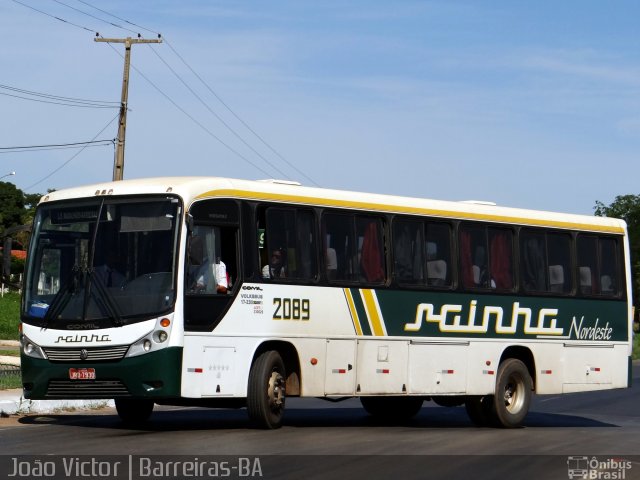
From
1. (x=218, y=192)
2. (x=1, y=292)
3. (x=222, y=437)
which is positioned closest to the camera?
(x=222, y=437)

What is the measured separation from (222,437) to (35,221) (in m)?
3.76

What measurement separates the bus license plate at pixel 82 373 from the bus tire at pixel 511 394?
260 inches

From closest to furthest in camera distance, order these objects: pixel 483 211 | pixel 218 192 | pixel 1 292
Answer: pixel 218 192 < pixel 483 211 < pixel 1 292

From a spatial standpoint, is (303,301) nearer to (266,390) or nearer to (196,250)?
(266,390)

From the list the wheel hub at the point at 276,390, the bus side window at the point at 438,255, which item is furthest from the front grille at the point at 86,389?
the bus side window at the point at 438,255

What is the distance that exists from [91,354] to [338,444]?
305cm

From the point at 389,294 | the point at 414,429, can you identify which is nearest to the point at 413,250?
the point at 389,294

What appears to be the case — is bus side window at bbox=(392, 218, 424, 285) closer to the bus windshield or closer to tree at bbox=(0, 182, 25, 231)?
the bus windshield

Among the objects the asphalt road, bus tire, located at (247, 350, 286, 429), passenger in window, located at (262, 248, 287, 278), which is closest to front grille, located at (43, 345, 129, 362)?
the asphalt road

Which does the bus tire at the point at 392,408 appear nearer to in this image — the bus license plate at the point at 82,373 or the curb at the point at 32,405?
the curb at the point at 32,405

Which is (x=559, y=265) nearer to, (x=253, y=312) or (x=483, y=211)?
(x=483, y=211)

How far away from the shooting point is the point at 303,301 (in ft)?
55.6

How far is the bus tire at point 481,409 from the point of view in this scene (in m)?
19.6

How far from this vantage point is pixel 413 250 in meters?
18.8
